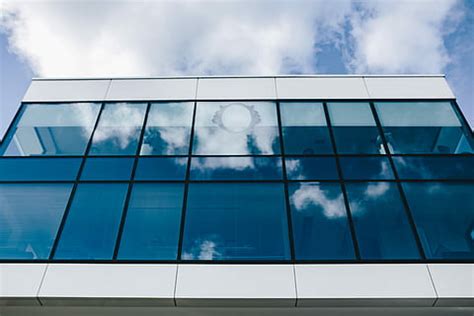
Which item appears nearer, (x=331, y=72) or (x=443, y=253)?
(x=443, y=253)

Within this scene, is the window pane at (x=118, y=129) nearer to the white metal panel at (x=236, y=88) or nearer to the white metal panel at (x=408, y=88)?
the white metal panel at (x=236, y=88)

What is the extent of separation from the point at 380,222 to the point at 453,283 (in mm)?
1940

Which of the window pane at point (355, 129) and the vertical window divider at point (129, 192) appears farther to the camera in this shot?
the window pane at point (355, 129)

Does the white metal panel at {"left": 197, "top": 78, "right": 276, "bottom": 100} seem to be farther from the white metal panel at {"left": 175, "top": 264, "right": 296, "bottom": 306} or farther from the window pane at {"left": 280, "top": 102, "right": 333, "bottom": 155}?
the white metal panel at {"left": 175, "top": 264, "right": 296, "bottom": 306}

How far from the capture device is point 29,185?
398 inches

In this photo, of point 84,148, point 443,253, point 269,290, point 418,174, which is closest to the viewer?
point 269,290

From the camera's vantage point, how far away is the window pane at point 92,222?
873 centimetres

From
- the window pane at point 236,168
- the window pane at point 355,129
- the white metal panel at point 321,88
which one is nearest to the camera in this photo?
the window pane at point 236,168

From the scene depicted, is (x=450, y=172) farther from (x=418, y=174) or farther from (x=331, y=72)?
(x=331, y=72)

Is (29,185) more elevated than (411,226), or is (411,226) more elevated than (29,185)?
(29,185)

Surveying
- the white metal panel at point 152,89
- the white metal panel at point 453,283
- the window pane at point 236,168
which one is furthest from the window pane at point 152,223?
the white metal panel at point 453,283

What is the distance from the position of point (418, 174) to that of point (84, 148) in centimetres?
932

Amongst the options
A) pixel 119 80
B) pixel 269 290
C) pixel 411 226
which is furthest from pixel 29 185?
pixel 411 226

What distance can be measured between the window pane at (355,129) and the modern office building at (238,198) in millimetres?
48
